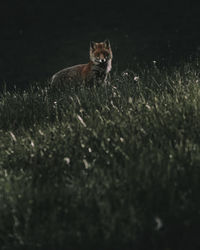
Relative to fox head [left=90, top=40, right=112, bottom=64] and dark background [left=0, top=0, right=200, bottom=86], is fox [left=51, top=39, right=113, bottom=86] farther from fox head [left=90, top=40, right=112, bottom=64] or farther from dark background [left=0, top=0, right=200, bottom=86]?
dark background [left=0, top=0, right=200, bottom=86]

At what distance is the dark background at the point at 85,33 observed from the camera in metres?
14.4

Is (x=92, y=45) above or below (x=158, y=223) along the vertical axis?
above

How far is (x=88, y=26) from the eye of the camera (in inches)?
721

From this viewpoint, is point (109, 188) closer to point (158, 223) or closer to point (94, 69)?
point (158, 223)

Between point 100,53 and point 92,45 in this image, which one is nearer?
point 100,53

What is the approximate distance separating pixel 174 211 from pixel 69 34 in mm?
14851

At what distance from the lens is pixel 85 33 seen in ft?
57.7

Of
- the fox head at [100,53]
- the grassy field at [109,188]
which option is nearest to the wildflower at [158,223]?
the grassy field at [109,188]

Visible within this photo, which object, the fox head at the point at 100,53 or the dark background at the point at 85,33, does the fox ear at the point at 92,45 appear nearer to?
the fox head at the point at 100,53

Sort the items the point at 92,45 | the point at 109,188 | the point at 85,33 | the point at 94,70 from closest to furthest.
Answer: the point at 109,188, the point at 94,70, the point at 92,45, the point at 85,33

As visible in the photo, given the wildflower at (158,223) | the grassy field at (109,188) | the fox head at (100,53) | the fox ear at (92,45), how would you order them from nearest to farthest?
the wildflower at (158,223), the grassy field at (109,188), the fox head at (100,53), the fox ear at (92,45)

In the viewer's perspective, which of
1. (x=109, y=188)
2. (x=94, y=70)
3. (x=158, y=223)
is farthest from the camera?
(x=94, y=70)

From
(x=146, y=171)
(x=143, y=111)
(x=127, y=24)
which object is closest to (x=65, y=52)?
(x=127, y=24)

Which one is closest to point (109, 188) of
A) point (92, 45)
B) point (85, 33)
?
point (92, 45)
